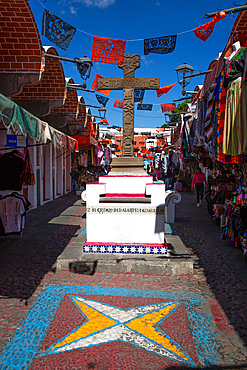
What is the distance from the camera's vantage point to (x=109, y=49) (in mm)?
8688

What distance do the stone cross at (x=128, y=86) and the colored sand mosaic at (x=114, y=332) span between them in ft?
18.2

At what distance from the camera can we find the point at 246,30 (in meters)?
6.09

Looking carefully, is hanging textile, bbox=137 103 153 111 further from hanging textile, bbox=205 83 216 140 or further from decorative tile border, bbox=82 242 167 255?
decorative tile border, bbox=82 242 167 255

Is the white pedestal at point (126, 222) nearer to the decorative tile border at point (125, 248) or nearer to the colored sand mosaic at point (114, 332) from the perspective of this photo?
the decorative tile border at point (125, 248)

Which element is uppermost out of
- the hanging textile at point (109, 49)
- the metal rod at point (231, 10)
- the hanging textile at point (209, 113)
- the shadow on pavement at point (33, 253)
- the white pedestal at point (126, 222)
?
the hanging textile at point (109, 49)

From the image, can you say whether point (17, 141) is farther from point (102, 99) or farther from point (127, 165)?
point (102, 99)

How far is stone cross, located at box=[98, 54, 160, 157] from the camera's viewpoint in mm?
8570

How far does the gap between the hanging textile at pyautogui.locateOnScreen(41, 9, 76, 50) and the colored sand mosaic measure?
689cm

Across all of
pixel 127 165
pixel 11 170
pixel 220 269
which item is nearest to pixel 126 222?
pixel 220 269

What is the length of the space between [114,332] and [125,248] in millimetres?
2247

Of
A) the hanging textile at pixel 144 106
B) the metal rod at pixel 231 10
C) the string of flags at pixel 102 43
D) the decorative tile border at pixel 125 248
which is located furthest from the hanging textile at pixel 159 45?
the hanging textile at pixel 144 106

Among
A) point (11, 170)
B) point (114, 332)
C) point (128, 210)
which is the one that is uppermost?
point (11, 170)

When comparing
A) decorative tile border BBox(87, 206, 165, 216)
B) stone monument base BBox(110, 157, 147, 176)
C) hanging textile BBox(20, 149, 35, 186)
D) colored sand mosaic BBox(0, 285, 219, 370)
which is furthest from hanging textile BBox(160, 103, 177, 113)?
colored sand mosaic BBox(0, 285, 219, 370)

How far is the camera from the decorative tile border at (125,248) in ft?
16.9
